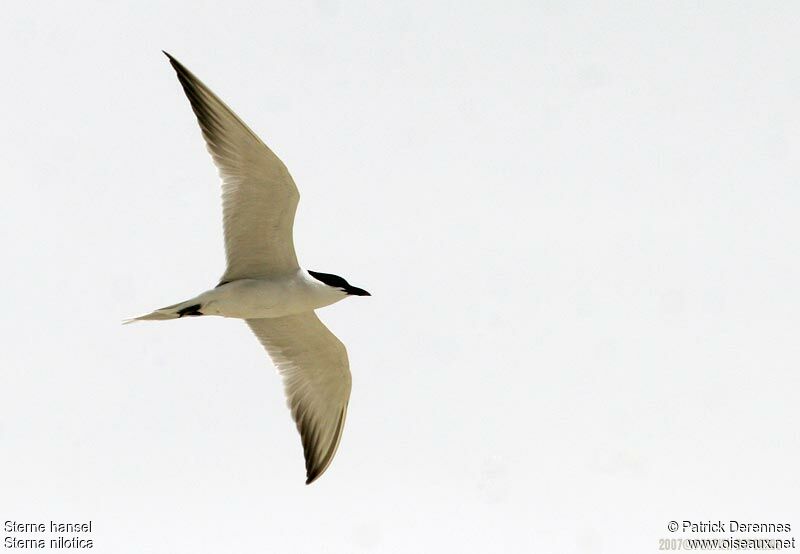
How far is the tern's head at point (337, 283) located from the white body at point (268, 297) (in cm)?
6

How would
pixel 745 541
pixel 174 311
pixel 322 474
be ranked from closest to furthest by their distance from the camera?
pixel 174 311
pixel 322 474
pixel 745 541

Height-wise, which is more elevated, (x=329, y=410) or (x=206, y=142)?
(x=206, y=142)

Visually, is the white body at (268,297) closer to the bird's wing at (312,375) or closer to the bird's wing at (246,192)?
the bird's wing at (246,192)

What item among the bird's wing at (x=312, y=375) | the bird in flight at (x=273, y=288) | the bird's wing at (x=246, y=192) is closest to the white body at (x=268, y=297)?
the bird in flight at (x=273, y=288)

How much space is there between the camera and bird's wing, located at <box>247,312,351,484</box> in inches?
628

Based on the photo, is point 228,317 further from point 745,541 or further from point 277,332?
point 745,541

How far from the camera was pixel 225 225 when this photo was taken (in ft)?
48.4

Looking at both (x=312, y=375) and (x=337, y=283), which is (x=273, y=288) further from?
(x=312, y=375)

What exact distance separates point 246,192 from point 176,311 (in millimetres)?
1571

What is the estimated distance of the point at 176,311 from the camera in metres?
14.5

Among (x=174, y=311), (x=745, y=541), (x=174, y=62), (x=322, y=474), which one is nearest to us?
(x=174, y=62)

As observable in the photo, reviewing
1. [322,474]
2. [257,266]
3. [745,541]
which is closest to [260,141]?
[257,266]

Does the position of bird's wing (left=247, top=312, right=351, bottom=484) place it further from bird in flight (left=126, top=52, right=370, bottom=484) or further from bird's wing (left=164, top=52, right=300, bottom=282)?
bird's wing (left=164, top=52, right=300, bottom=282)

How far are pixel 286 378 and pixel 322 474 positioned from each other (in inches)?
53.7
